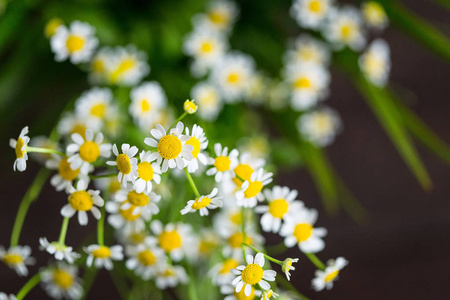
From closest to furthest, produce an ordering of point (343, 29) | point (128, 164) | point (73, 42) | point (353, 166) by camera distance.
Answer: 1. point (128, 164)
2. point (73, 42)
3. point (343, 29)
4. point (353, 166)

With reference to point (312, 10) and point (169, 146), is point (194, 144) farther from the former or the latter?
point (312, 10)

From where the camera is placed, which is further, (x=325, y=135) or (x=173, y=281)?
(x=325, y=135)

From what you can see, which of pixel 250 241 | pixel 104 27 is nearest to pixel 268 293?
pixel 250 241

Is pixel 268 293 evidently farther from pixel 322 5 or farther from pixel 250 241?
pixel 322 5

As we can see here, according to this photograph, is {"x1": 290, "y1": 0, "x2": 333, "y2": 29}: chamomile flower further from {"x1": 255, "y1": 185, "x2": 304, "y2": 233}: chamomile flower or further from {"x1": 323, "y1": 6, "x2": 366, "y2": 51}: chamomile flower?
{"x1": 255, "y1": 185, "x2": 304, "y2": 233}: chamomile flower

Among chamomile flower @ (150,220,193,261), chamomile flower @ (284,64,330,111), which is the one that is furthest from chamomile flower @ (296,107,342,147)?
chamomile flower @ (150,220,193,261)

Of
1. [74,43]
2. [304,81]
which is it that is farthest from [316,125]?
[74,43]
